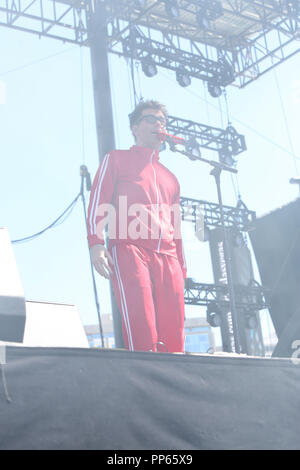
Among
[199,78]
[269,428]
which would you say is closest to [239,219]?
[199,78]

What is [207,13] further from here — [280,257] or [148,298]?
[148,298]

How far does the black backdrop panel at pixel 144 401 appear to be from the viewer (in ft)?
3.44

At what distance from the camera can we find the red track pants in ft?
6.06

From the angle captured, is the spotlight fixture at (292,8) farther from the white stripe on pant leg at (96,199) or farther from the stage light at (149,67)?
the white stripe on pant leg at (96,199)

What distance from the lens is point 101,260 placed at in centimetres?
193

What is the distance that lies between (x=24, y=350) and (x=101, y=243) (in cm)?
90

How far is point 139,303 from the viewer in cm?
187

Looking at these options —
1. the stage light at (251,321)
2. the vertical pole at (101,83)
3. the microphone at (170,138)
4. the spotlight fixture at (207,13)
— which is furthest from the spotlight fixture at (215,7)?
the microphone at (170,138)

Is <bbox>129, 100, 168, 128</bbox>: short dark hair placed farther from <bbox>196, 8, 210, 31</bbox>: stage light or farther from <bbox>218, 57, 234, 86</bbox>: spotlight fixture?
<bbox>218, 57, 234, 86</bbox>: spotlight fixture

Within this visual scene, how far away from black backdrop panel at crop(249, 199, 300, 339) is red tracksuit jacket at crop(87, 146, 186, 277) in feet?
3.08

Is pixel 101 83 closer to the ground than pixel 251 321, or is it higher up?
higher up

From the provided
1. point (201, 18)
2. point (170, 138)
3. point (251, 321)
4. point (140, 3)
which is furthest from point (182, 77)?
point (170, 138)

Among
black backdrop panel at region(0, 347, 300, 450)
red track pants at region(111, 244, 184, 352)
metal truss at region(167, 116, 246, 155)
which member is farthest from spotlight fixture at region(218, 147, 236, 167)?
black backdrop panel at region(0, 347, 300, 450)

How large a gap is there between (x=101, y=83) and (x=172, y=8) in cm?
256
